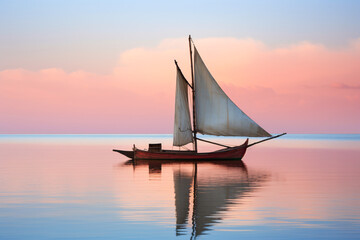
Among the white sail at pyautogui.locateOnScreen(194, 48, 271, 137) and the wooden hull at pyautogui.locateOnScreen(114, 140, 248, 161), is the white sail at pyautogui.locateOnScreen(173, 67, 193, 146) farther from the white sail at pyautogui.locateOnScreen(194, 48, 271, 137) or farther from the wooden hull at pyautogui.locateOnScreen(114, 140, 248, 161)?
the wooden hull at pyautogui.locateOnScreen(114, 140, 248, 161)

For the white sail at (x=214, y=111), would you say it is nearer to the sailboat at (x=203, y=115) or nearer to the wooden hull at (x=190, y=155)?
the sailboat at (x=203, y=115)

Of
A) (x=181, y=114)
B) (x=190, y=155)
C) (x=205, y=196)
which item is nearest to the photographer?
(x=205, y=196)

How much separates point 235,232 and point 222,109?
106 feet

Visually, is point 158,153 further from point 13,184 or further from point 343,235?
point 343,235

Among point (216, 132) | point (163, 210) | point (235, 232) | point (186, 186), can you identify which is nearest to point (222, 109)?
point (216, 132)

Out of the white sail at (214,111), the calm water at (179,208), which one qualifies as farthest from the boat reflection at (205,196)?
the white sail at (214,111)

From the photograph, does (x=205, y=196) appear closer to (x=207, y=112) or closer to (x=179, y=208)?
(x=179, y=208)

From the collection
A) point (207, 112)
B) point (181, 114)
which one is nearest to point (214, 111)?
point (207, 112)

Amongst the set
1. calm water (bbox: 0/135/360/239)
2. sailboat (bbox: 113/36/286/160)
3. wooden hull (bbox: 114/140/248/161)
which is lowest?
calm water (bbox: 0/135/360/239)

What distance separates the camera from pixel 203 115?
159ft

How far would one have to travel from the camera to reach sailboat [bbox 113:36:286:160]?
154 ft

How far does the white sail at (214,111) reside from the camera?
154 feet

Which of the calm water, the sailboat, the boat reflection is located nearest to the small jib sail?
the sailboat

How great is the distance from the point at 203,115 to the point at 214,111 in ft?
4.27
